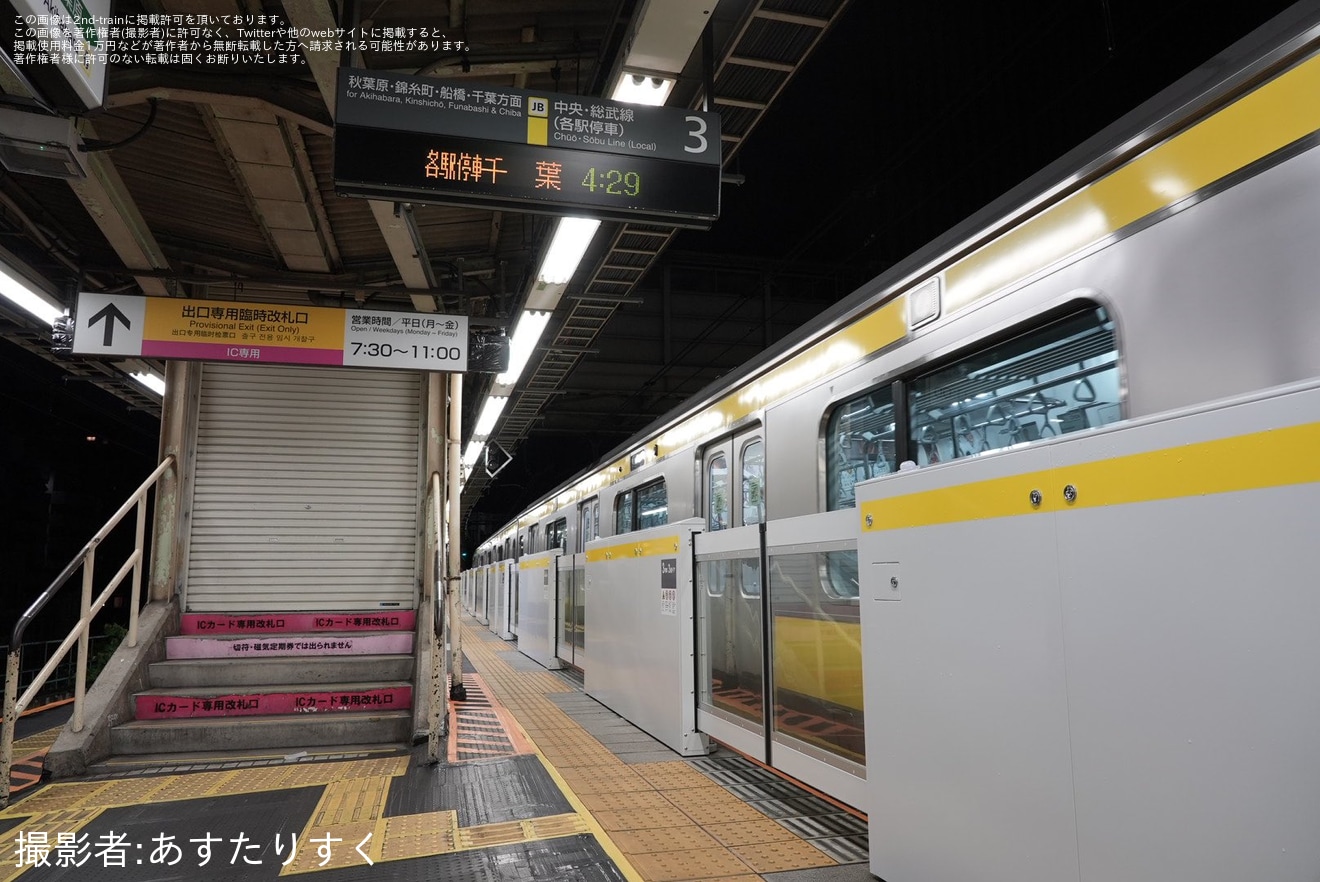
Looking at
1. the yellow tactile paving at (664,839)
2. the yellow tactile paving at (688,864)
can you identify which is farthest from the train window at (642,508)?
the yellow tactile paving at (688,864)

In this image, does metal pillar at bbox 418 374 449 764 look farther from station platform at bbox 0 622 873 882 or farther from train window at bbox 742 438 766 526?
train window at bbox 742 438 766 526

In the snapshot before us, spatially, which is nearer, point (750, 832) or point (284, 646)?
point (750, 832)

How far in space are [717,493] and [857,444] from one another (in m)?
2.03

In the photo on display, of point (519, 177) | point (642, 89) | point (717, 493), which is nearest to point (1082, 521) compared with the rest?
point (519, 177)

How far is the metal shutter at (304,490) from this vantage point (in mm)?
6477

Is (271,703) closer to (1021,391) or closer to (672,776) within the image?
(672,776)

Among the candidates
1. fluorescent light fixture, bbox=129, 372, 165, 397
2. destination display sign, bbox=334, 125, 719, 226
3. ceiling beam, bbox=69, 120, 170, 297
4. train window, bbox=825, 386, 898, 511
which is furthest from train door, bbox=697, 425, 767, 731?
fluorescent light fixture, bbox=129, 372, 165, 397

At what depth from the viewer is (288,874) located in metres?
3.07

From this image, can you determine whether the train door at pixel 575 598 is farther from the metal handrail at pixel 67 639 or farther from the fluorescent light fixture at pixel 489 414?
the metal handrail at pixel 67 639

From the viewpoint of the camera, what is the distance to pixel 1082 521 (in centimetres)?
201

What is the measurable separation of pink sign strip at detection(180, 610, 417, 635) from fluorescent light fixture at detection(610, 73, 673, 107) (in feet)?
13.9

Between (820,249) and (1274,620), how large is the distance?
17.3m

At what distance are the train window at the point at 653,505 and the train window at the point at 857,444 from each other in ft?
9.45

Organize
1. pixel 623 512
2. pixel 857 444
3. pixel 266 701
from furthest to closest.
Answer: pixel 623 512 → pixel 266 701 → pixel 857 444
